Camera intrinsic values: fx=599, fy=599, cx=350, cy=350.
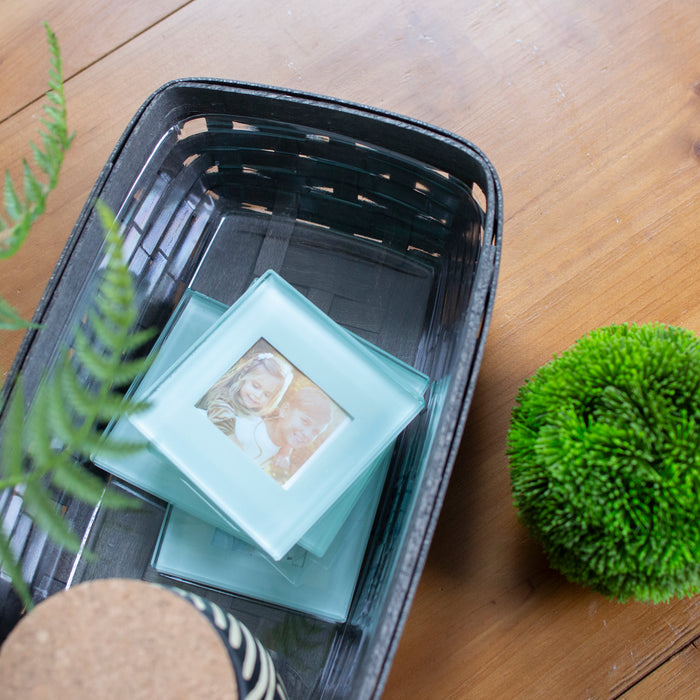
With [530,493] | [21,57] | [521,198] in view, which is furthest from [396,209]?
[21,57]

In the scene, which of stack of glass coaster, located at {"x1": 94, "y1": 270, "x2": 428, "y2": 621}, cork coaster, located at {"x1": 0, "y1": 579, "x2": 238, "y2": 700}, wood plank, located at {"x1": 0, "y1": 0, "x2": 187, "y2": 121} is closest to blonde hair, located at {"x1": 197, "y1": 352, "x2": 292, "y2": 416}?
stack of glass coaster, located at {"x1": 94, "y1": 270, "x2": 428, "y2": 621}

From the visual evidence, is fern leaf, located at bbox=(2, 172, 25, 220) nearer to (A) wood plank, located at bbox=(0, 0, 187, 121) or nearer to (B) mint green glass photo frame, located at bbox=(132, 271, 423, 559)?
(B) mint green glass photo frame, located at bbox=(132, 271, 423, 559)

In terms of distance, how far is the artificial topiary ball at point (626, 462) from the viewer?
29 centimetres

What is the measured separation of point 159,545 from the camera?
41 cm

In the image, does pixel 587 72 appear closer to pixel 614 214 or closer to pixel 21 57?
pixel 614 214

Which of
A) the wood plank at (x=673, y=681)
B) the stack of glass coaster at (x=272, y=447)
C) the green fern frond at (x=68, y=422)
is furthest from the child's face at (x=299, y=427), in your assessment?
the wood plank at (x=673, y=681)

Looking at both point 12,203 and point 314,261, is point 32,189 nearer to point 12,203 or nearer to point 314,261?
point 12,203

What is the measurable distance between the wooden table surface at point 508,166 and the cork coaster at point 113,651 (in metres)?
0.20

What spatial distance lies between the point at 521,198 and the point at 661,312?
13cm

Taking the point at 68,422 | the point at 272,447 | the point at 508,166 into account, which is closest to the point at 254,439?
the point at 272,447

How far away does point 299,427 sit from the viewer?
1.25 ft

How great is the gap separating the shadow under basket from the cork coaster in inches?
3.0

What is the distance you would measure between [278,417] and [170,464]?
8cm

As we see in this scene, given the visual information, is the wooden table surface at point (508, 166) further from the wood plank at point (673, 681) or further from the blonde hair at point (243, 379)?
the blonde hair at point (243, 379)
